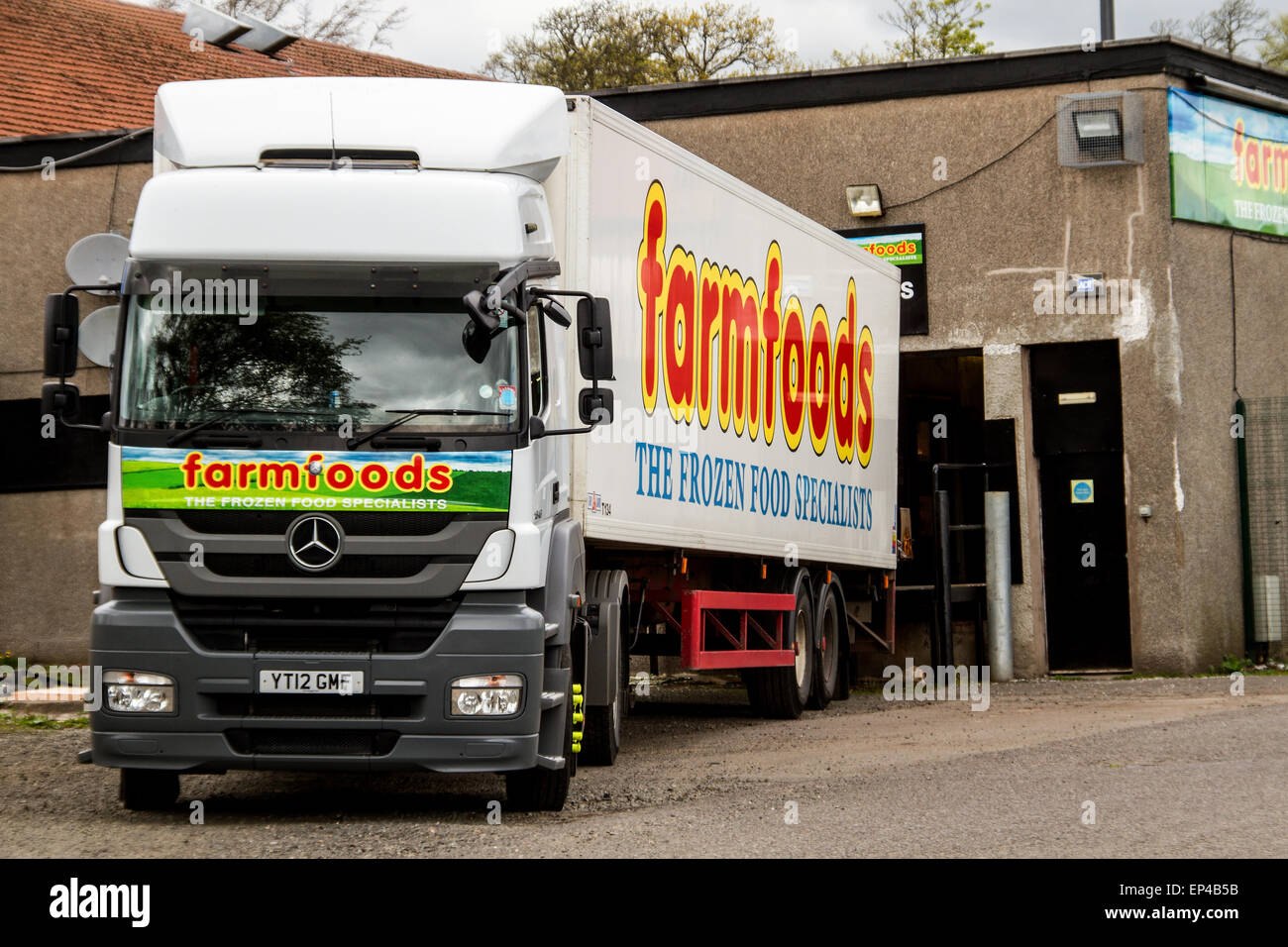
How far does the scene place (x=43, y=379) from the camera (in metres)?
18.0

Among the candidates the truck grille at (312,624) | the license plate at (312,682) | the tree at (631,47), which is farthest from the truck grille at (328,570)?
the tree at (631,47)

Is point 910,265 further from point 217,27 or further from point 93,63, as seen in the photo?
point 93,63

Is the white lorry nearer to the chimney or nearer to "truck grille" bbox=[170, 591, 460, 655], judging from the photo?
"truck grille" bbox=[170, 591, 460, 655]

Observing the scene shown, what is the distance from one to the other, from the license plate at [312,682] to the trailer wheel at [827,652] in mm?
7742

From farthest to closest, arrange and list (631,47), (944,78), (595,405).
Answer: (631,47) < (944,78) < (595,405)

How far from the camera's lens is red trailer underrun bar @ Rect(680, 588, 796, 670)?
1214cm

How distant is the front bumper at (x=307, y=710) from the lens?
7.83 meters

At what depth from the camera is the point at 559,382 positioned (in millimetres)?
9016

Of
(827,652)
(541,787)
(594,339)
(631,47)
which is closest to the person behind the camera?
(594,339)

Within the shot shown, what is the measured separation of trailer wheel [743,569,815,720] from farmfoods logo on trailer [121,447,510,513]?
21.8ft

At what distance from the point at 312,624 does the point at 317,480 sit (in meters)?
0.67

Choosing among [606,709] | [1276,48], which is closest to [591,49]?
[1276,48]

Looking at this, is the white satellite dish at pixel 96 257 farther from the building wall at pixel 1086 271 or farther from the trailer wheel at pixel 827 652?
the trailer wheel at pixel 827 652

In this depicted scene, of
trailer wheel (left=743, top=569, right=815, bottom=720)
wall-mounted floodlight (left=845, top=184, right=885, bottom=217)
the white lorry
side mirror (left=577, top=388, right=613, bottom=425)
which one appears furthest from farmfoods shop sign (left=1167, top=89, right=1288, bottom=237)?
side mirror (left=577, top=388, right=613, bottom=425)
